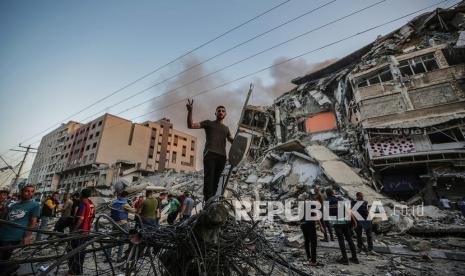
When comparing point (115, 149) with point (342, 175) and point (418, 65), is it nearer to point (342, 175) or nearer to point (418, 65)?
point (342, 175)

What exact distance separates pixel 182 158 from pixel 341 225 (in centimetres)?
5149

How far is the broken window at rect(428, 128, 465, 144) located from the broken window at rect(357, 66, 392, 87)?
15.2 ft

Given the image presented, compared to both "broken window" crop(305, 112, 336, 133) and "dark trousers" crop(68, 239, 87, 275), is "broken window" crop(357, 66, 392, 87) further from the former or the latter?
"dark trousers" crop(68, 239, 87, 275)

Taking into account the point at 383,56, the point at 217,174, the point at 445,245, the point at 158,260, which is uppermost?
the point at 383,56

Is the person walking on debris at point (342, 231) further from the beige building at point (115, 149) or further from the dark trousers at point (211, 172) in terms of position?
the beige building at point (115, 149)

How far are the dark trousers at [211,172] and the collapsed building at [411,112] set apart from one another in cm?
1068

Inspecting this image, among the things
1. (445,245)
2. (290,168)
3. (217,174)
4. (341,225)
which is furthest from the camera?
(290,168)

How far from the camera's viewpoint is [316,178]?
12.4 meters

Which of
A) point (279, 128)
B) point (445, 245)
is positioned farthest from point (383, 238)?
point (279, 128)

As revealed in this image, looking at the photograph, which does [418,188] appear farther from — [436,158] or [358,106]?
[358,106]

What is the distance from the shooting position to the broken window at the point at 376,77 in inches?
585

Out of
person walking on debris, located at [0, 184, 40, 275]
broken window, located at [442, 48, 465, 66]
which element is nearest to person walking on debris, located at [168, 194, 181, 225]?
person walking on debris, located at [0, 184, 40, 275]

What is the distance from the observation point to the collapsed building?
12.3 m

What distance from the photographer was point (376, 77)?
1523cm
